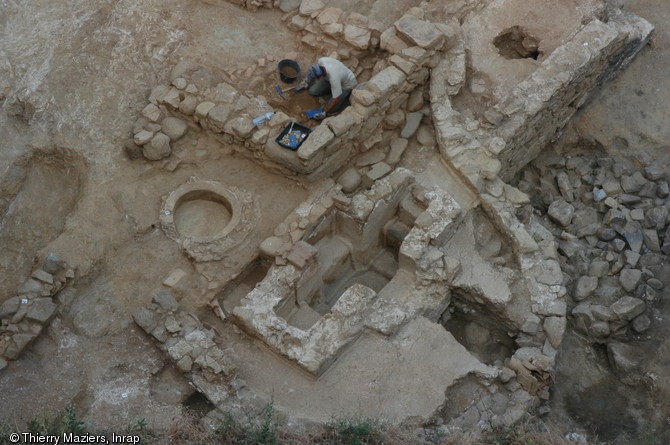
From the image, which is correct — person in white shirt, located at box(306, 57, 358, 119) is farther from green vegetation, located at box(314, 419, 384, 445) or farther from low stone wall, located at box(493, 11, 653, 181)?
green vegetation, located at box(314, 419, 384, 445)

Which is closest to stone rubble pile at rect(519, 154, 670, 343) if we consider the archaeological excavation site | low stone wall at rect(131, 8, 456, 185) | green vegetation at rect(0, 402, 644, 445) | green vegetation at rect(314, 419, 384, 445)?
the archaeological excavation site

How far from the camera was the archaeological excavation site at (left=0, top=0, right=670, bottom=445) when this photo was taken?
7656 millimetres

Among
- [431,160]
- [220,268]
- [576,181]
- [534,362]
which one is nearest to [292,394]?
[220,268]

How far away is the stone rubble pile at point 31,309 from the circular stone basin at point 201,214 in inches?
58.7

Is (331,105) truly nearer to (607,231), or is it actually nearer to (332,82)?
(332,82)

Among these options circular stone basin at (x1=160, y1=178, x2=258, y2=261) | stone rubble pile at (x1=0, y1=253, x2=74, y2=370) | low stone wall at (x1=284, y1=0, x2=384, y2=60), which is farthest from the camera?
low stone wall at (x1=284, y1=0, x2=384, y2=60)

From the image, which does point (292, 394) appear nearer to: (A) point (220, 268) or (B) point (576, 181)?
(A) point (220, 268)

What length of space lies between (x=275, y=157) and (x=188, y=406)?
9.96 feet

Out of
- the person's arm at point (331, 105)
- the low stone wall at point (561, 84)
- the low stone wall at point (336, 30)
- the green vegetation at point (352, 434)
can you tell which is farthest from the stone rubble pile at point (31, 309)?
the low stone wall at point (561, 84)

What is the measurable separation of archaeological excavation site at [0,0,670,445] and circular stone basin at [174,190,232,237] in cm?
3

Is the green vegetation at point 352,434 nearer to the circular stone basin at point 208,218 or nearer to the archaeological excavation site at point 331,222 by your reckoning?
the archaeological excavation site at point 331,222

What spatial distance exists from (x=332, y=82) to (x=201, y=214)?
229 centimetres

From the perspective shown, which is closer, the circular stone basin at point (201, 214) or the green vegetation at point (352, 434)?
the green vegetation at point (352, 434)

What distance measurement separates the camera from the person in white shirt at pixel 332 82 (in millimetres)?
9070
